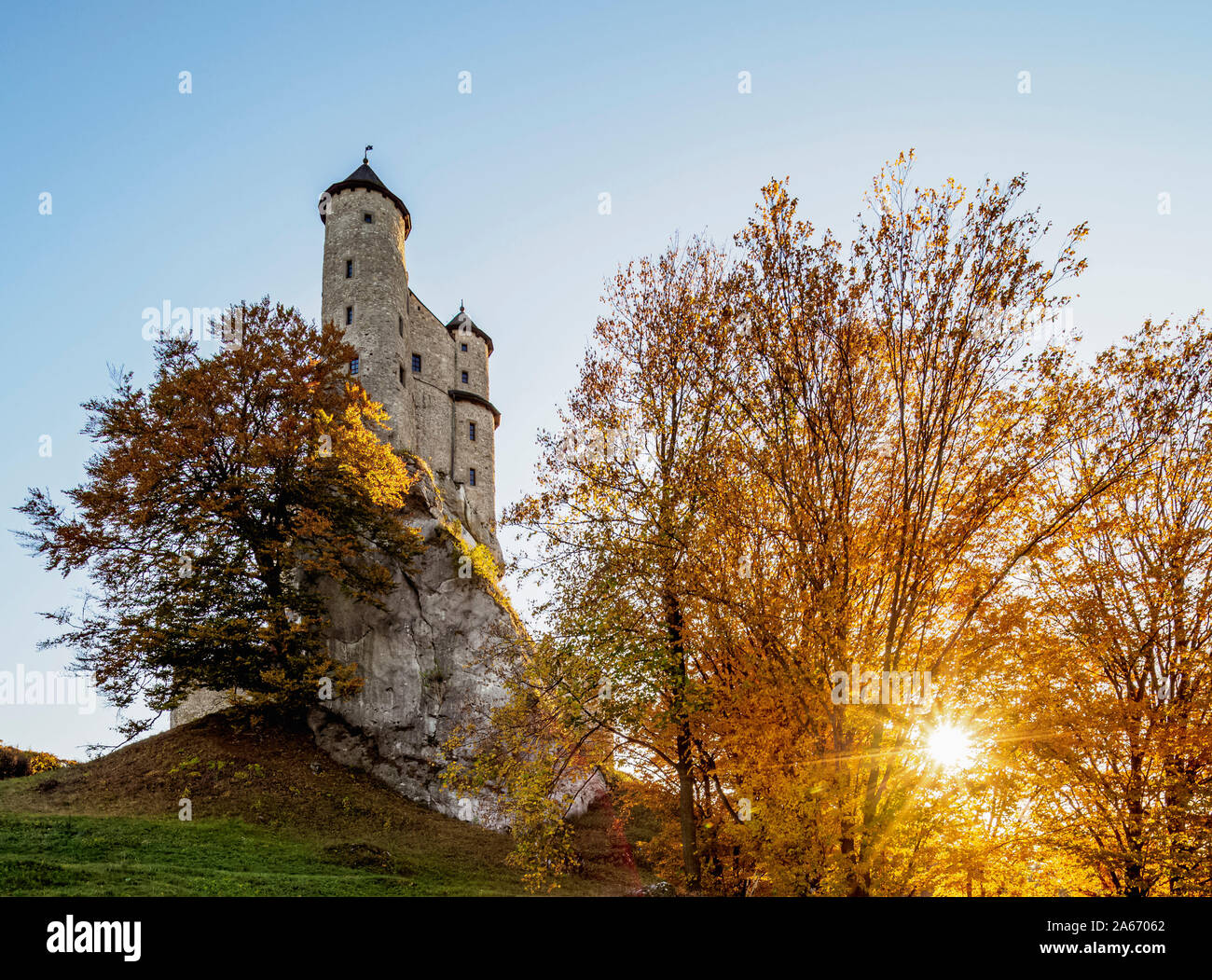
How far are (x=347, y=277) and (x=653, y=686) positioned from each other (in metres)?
30.6

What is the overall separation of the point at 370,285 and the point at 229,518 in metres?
16.5

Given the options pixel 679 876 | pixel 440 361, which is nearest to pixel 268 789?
pixel 679 876

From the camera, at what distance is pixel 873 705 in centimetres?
1008

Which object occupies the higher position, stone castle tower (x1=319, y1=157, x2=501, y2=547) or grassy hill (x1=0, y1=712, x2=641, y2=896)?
stone castle tower (x1=319, y1=157, x2=501, y2=547)

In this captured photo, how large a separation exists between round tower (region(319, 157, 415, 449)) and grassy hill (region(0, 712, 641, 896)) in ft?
53.3

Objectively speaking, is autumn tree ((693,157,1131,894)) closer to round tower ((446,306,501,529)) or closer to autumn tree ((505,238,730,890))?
autumn tree ((505,238,730,890))

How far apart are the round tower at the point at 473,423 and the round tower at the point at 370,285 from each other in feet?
20.3

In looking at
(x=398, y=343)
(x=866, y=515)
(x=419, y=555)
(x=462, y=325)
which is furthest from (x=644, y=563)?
(x=462, y=325)

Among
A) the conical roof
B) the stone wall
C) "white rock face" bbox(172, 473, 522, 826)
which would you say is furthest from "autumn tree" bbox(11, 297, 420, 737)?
the conical roof

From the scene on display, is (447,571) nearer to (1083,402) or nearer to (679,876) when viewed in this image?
(679,876)

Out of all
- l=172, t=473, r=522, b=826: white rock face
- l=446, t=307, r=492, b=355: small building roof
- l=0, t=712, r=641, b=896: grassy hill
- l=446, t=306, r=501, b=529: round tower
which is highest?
l=446, t=307, r=492, b=355: small building roof

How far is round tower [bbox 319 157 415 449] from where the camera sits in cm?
3528

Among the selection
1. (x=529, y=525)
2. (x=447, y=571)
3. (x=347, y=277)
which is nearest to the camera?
(x=529, y=525)
